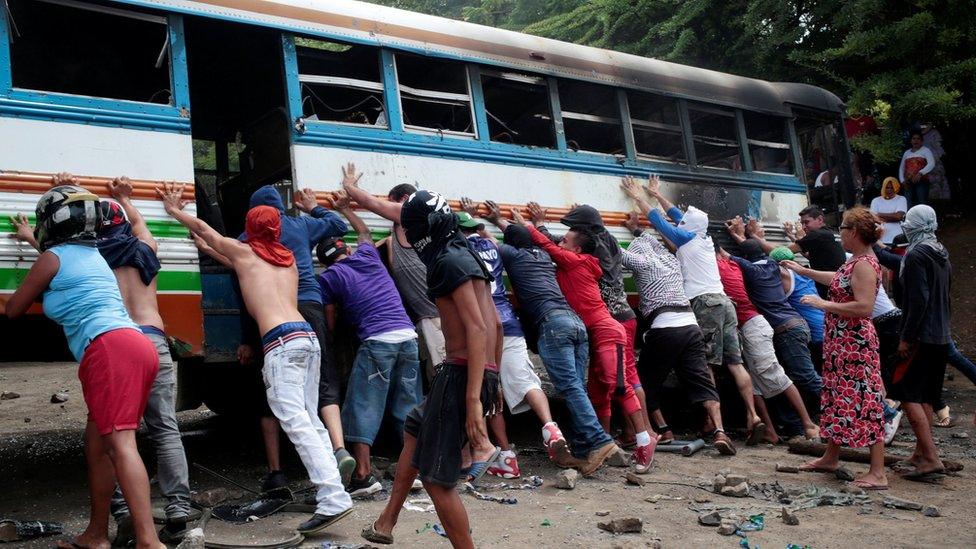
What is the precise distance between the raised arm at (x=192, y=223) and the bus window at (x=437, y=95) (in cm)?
193

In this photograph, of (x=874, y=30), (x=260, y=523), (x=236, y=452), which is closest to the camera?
(x=260, y=523)

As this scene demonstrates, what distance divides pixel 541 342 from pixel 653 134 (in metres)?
2.92

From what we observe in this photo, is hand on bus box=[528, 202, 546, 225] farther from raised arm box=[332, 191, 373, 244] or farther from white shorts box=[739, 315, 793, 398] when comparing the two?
white shorts box=[739, 315, 793, 398]

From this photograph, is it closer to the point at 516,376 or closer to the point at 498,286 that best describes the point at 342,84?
the point at 498,286

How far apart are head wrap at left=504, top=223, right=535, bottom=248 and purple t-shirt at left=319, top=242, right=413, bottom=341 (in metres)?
1.14

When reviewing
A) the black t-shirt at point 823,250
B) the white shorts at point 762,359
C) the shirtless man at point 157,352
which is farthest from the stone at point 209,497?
the black t-shirt at point 823,250

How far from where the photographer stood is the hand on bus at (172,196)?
515 cm

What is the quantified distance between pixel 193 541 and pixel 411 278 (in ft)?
8.27

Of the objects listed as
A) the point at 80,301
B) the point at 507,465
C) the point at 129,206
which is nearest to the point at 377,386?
the point at 507,465

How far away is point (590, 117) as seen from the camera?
7668 millimetres

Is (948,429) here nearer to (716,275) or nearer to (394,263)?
(716,275)

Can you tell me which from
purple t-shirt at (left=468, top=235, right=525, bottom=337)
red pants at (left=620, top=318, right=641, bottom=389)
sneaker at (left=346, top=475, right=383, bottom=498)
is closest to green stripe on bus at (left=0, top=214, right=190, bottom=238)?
sneaker at (left=346, top=475, right=383, bottom=498)

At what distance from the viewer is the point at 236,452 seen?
22.0ft

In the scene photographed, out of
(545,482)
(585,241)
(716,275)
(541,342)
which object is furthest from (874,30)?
(545,482)
